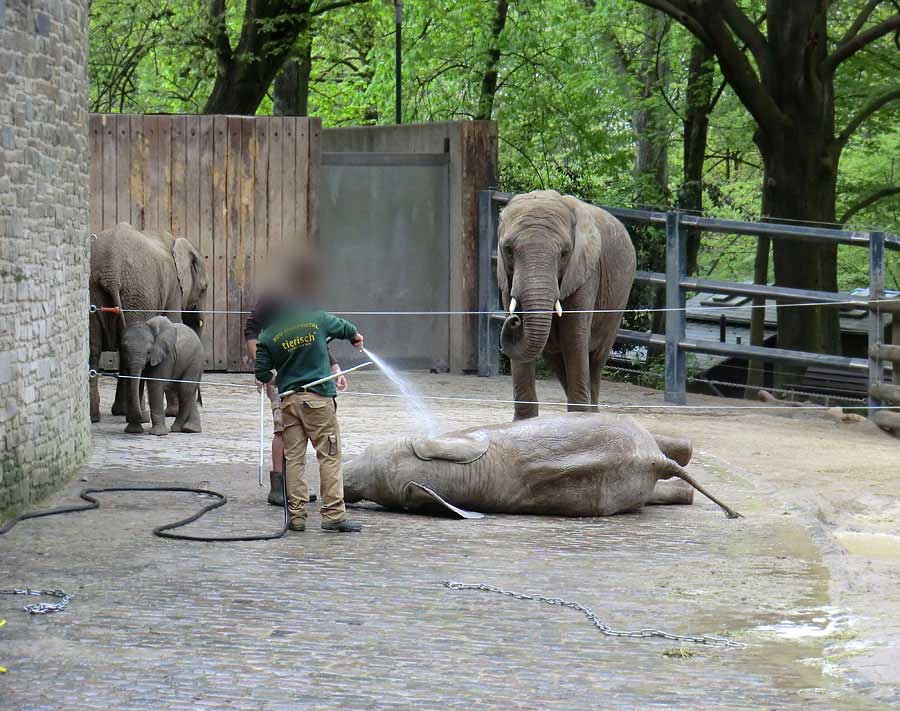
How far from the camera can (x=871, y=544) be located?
8.75m

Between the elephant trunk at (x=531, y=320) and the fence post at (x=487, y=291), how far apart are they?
6912mm

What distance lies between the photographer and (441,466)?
9.34m

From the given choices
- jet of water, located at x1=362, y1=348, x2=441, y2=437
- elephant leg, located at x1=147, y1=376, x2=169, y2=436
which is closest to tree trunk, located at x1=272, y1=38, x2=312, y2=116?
jet of water, located at x1=362, y1=348, x2=441, y2=437

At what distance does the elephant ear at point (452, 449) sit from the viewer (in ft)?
30.5

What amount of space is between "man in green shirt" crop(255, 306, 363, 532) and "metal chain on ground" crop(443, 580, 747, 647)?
5.29 feet

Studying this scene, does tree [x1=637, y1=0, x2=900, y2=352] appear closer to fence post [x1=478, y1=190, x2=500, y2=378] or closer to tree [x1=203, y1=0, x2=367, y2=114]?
fence post [x1=478, y1=190, x2=500, y2=378]

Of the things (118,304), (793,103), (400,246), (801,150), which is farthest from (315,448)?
(793,103)

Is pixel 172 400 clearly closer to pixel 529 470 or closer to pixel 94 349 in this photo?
pixel 94 349

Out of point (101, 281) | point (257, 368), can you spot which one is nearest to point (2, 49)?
point (257, 368)

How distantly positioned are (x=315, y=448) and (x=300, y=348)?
0.61m

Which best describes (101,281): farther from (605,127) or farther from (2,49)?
(605,127)

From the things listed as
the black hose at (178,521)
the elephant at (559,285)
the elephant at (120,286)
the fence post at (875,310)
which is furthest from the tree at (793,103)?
the black hose at (178,521)

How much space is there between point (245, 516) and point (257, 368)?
38.2 inches

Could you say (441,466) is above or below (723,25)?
below
